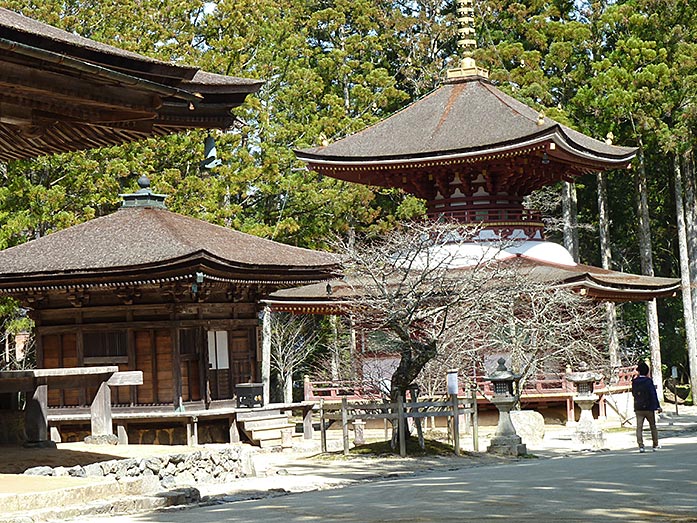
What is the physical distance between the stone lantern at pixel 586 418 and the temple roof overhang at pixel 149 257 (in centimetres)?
589

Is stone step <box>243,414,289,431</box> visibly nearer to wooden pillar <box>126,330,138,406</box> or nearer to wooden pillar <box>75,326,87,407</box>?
wooden pillar <box>126,330,138,406</box>

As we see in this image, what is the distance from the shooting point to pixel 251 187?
3734 centimetres

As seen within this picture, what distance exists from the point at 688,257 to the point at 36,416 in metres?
30.5

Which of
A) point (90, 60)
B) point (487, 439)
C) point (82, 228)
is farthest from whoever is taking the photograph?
point (487, 439)

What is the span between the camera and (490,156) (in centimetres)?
3041

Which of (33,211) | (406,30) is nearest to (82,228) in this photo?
(33,211)

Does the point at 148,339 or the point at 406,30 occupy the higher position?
the point at 406,30

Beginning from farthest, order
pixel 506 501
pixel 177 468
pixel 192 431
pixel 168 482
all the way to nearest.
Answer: pixel 192 431 < pixel 177 468 < pixel 168 482 < pixel 506 501

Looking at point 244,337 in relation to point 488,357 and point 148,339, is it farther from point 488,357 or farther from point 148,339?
point 488,357

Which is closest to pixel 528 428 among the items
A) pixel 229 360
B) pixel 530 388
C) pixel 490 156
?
pixel 530 388

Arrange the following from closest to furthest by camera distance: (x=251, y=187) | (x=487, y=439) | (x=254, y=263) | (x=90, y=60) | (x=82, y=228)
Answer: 1. (x=90, y=60)
2. (x=254, y=263)
3. (x=82, y=228)
4. (x=487, y=439)
5. (x=251, y=187)

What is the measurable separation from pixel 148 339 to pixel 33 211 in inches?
359

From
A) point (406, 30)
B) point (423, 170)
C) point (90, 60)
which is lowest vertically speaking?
point (90, 60)

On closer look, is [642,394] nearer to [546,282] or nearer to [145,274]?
[145,274]
